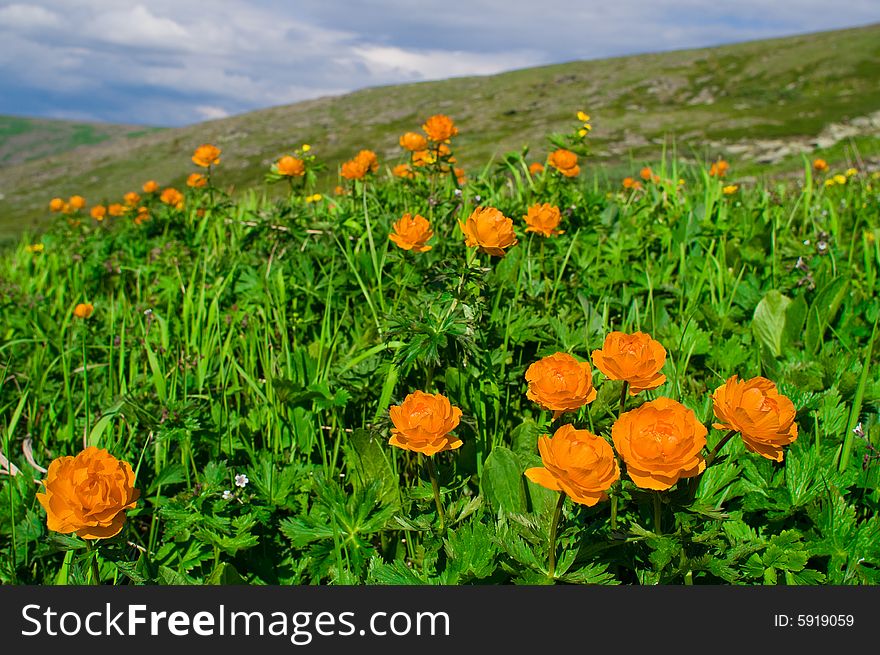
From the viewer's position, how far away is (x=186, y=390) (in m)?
2.24

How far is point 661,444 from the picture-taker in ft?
3.50

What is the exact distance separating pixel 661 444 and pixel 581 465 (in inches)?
5.7

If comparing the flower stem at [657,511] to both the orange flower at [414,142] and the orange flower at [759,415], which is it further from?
the orange flower at [414,142]

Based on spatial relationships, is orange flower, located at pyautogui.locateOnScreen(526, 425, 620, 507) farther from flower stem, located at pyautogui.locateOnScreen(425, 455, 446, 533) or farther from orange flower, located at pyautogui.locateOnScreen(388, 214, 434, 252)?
orange flower, located at pyautogui.locateOnScreen(388, 214, 434, 252)

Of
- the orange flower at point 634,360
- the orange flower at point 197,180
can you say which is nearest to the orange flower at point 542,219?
the orange flower at point 634,360

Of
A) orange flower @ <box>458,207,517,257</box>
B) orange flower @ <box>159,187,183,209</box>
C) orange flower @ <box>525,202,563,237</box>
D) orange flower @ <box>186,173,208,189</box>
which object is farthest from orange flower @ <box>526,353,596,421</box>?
orange flower @ <box>159,187,183,209</box>

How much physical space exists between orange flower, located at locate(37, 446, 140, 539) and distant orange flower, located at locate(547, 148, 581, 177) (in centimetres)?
241

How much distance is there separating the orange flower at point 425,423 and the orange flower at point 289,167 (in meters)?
2.16

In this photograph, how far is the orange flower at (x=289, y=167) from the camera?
124 inches

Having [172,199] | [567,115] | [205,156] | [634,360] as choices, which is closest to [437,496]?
[634,360]

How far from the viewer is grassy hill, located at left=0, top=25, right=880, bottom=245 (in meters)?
29.7

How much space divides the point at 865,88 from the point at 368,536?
48.4 meters

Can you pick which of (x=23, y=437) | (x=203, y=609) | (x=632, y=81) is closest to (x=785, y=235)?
(x=203, y=609)

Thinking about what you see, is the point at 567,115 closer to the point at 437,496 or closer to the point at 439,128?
the point at 439,128
